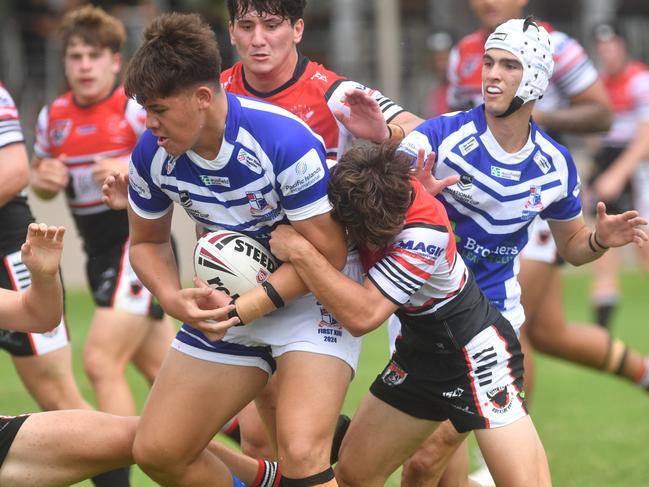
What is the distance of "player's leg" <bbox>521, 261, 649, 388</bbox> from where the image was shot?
24.0 ft

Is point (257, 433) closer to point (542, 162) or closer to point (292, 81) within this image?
point (292, 81)

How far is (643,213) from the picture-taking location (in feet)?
41.9

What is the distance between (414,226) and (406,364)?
0.71 meters

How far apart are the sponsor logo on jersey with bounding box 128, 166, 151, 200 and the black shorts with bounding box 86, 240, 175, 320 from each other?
6.89ft

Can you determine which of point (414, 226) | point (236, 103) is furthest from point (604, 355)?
point (236, 103)

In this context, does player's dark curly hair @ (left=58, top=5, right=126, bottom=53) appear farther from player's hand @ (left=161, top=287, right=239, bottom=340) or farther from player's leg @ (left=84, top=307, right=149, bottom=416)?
player's hand @ (left=161, top=287, right=239, bottom=340)

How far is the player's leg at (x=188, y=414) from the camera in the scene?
4.88 m

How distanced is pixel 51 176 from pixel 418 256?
109 inches

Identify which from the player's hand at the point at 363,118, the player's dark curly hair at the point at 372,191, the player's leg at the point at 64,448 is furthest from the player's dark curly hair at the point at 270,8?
the player's leg at the point at 64,448

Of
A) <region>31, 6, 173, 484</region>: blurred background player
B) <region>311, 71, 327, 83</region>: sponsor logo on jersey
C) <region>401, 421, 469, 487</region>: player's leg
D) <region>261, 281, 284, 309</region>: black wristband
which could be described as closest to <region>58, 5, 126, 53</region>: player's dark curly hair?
<region>31, 6, 173, 484</region>: blurred background player

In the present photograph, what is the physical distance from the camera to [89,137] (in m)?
7.11

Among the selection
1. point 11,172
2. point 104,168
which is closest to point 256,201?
point 11,172

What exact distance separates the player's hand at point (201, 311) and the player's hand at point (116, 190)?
69 centimetres

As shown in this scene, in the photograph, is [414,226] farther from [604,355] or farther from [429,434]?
[604,355]
